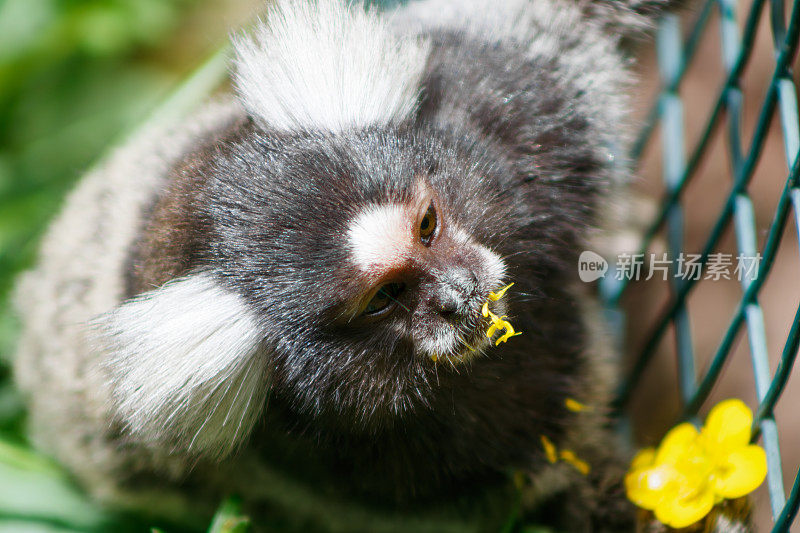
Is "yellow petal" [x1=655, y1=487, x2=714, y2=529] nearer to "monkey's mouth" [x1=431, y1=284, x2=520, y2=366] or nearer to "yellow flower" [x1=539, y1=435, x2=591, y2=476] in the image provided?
"yellow flower" [x1=539, y1=435, x2=591, y2=476]

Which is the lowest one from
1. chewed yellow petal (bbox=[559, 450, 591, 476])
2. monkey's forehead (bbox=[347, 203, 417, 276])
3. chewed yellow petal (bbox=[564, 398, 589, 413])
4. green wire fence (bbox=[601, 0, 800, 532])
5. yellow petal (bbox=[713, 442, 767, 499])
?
chewed yellow petal (bbox=[559, 450, 591, 476])

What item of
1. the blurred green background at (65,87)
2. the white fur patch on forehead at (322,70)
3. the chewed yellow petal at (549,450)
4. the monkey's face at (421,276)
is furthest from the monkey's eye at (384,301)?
the blurred green background at (65,87)

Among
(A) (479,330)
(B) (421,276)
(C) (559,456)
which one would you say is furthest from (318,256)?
(C) (559,456)

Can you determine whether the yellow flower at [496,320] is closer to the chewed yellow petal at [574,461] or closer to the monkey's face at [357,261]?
the monkey's face at [357,261]

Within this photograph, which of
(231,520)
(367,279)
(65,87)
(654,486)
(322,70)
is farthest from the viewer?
(65,87)

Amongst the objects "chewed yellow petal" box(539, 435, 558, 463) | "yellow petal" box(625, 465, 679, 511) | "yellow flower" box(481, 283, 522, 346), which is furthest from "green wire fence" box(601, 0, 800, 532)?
"yellow flower" box(481, 283, 522, 346)

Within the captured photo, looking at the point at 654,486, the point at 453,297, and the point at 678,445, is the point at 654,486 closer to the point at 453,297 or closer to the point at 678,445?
the point at 678,445

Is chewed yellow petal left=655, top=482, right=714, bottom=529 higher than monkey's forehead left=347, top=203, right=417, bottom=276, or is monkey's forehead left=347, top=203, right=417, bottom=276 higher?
monkey's forehead left=347, top=203, right=417, bottom=276
